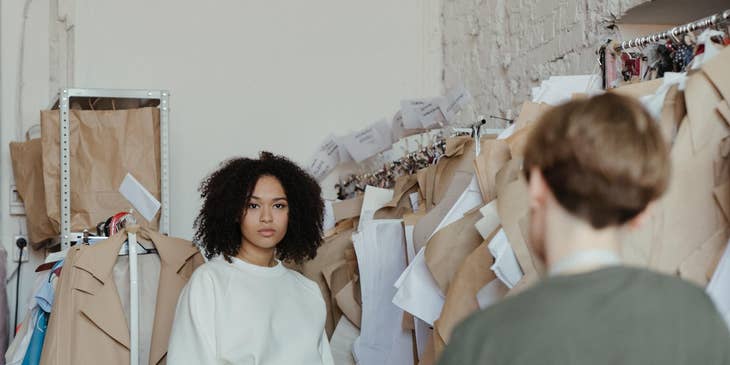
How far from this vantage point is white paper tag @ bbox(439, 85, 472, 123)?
283cm

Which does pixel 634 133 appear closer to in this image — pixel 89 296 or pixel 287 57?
pixel 89 296

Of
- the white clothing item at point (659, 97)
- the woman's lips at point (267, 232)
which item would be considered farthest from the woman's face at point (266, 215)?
the white clothing item at point (659, 97)

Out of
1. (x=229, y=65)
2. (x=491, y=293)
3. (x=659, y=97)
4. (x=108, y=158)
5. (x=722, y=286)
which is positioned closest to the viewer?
(x=722, y=286)

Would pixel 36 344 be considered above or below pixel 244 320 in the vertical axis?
below

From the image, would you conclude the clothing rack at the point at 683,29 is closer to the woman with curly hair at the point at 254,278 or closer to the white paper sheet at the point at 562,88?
the white paper sheet at the point at 562,88

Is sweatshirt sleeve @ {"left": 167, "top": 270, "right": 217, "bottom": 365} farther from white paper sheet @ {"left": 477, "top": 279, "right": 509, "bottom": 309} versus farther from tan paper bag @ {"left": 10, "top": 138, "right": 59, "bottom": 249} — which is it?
tan paper bag @ {"left": 10, "top": 138, "right": 59, "bottom": 249}

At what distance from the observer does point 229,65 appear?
4180 mm

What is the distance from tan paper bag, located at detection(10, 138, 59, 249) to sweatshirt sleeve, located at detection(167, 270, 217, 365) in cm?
166

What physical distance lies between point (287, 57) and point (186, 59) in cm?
47

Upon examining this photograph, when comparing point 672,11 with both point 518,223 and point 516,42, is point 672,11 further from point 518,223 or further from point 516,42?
point 518,223

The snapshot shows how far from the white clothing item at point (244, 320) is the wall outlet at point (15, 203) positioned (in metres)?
1.94

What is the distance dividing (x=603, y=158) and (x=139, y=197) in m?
2.27

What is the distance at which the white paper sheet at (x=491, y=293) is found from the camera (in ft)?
5.73

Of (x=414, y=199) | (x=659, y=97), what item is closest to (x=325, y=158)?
(x=414, y=199)
